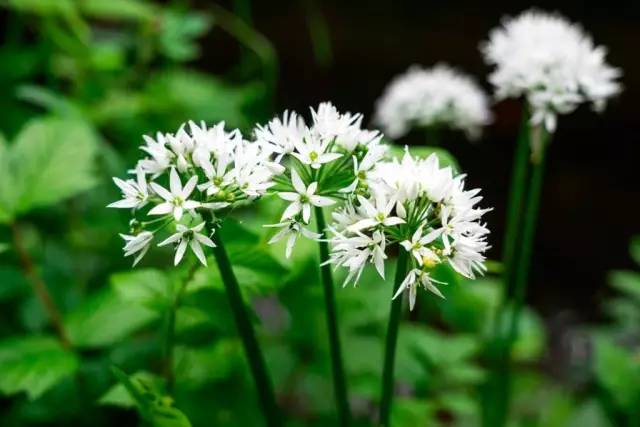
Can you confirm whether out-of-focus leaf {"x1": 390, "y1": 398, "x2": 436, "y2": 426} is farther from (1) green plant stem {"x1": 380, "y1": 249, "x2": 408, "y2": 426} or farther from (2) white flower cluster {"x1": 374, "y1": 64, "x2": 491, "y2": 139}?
(2) white flower cluster {"x1": 374, "y1": 64, "x2": 491, "y2": 139}

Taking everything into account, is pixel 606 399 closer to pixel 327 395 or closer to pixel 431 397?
pixel 431 397

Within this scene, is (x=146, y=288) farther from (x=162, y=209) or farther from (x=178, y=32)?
(x=178, y=32)

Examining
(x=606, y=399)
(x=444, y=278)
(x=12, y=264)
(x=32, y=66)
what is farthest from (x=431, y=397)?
(x=32, y=66)

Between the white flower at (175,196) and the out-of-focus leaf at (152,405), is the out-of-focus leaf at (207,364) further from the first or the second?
the white flower at (175,196)

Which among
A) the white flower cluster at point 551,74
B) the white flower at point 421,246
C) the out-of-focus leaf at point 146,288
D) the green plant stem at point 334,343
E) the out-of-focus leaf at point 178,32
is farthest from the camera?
the out-of-focus leaf at point 178,32

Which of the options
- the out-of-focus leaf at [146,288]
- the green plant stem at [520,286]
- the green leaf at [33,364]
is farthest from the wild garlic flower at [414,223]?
the green leaf at [33,364]
